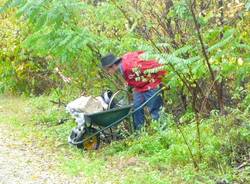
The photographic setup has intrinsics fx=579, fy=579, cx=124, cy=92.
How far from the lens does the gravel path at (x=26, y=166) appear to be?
7863 mm

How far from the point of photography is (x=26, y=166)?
8648 millimetres

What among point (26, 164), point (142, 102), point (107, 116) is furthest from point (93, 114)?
point (26, 164)

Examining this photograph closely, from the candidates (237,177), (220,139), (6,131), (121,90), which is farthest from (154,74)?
(6,131)

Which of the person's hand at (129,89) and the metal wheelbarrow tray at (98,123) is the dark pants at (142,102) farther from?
the metal wheelbarrow tray at (98,123)

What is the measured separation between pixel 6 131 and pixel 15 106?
3.56 meters

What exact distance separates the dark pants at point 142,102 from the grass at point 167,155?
0.97 ft

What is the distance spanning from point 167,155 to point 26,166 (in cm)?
212

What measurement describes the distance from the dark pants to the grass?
0.29 metres

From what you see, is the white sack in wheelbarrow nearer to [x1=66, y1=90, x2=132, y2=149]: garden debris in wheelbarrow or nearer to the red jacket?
[x1=66, y1=90, x2=132, y2=149]: garden debris in wheelbarrow

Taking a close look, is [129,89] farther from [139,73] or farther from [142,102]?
[139,73]

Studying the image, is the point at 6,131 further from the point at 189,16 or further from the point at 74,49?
the point at 189,16

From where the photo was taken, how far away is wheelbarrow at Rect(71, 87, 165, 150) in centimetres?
922

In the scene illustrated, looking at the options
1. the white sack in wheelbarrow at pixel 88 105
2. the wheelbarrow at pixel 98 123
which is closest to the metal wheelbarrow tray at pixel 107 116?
the wheelbarrow at pixel 98 123

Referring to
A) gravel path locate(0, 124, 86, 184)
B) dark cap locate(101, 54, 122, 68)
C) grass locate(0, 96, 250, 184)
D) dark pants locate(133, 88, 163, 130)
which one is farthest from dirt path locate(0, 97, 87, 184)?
dark cap locate(101, 54, 122, 68)
